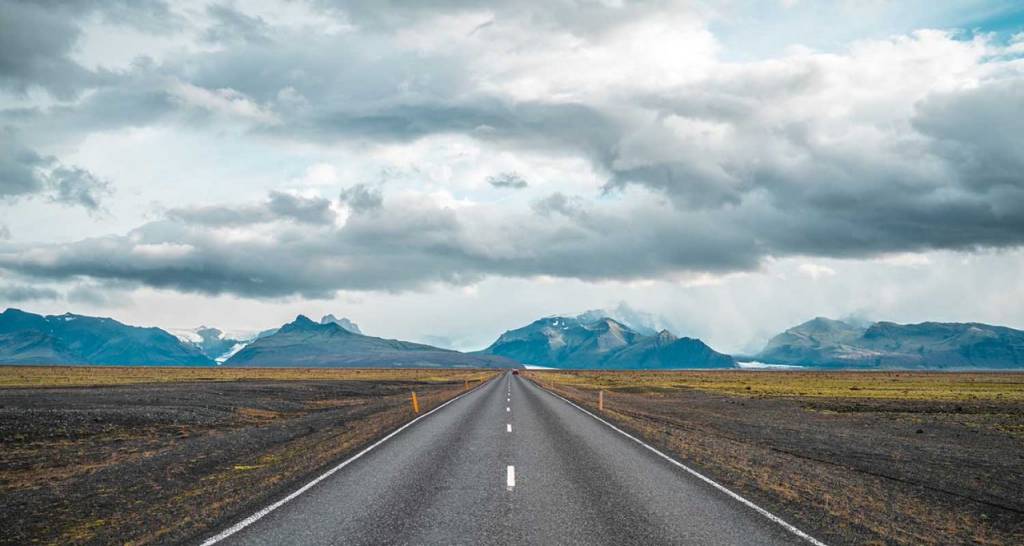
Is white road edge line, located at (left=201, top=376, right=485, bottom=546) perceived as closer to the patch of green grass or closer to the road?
the road

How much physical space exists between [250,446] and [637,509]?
15.1 m

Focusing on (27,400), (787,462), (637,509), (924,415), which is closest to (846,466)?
(787,462)

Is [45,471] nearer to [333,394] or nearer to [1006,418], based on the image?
[333,394]

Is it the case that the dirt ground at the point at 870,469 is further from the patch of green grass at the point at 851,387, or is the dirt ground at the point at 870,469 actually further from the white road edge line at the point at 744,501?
the patch of green grass at the point at 851,387

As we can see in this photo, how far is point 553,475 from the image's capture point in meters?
14.2

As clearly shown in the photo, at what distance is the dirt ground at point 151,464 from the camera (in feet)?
34.8

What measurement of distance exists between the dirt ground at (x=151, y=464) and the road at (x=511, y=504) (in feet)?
4.41

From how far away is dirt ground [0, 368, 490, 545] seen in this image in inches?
417

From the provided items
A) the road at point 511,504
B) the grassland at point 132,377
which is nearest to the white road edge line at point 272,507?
the road at point 511,504

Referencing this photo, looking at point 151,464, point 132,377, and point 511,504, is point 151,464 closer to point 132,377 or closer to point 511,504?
point 511,504

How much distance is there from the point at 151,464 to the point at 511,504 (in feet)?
37.7

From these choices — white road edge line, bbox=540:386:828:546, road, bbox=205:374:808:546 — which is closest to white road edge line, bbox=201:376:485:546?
road, bbox=205:374:808:546

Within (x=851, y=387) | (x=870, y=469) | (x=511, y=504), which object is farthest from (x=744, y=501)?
(x=851, y=387)

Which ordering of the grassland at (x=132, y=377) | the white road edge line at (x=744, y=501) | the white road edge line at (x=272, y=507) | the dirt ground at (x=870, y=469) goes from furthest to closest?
1. the grassland at (x=132, y=377)
2. the dirt ground at (x=870, y=469)
3. the white road edge line at (x=744, y=501)
4. the white road edge line at (x=272, y=507)
